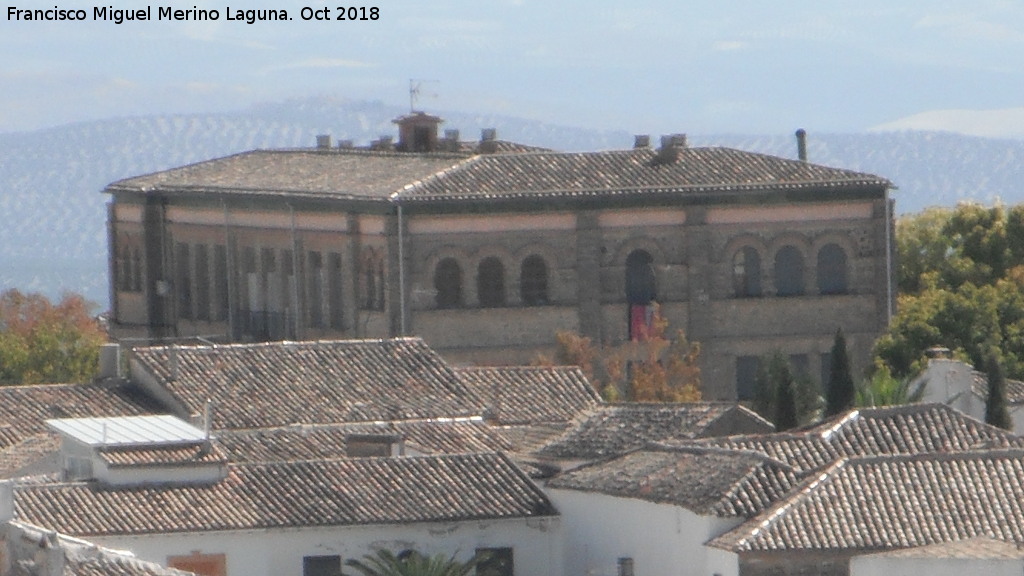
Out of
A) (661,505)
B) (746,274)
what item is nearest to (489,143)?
(746,274)

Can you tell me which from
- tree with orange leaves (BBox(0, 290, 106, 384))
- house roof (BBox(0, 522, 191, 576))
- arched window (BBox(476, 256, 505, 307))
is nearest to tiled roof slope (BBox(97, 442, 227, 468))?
house roof (BBox(0, 522, 191, 576))

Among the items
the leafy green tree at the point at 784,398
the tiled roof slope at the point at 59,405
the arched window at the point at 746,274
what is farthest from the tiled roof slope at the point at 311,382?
the arched window at the point at 746,274

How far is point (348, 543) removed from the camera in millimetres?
47531

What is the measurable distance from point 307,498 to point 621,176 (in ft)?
97.9

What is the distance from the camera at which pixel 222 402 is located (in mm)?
56156

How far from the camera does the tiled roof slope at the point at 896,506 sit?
43.1 meters

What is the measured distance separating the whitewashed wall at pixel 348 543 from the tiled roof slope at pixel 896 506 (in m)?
4.88

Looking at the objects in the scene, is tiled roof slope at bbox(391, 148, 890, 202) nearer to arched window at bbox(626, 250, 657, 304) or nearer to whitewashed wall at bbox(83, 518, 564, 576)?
arched window at bbox(626, 250, 657, 304)

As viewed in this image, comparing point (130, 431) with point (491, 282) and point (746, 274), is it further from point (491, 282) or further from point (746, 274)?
point (746, 274)

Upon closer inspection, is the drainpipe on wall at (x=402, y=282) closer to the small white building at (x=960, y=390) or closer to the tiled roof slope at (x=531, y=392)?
the tiled roof slope at (x=531, y=392)

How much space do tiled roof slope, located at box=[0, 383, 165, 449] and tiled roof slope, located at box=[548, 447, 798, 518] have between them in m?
10.2

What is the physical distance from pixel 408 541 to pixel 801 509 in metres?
6.43

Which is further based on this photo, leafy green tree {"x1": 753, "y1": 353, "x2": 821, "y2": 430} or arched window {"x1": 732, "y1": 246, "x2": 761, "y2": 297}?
arched window {"x1": 732, "y1": 246, "x2": 761, "y2": 297}

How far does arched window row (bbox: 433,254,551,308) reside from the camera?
74.7 metres
